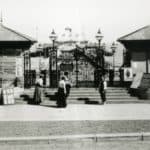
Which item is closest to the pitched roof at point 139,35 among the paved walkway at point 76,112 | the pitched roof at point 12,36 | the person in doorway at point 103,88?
the person in doorway at point 103,88

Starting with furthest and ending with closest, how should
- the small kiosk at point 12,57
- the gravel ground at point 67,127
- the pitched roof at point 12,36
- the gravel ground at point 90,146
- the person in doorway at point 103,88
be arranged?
the pitched roof at point 12,36 < the small kiosk at point 12,57 < the person in doorway at point 103,88 < the gravel ground at point 67,127 < the gravel ground at point 90,146

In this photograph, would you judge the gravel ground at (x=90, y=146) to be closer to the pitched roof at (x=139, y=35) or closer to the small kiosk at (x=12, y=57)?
the small kiosk at (x=12, y=57)

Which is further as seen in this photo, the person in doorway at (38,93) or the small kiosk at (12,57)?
the small kiosk at (12,57)

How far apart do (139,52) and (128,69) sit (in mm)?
1302

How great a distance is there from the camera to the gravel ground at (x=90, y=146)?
10.5 meters

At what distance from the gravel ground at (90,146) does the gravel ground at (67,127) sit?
120 centimetres

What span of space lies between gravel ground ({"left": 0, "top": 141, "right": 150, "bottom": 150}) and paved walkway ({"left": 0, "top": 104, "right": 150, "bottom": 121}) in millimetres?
4692

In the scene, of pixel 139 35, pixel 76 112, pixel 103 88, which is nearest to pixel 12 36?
pixel 103 88

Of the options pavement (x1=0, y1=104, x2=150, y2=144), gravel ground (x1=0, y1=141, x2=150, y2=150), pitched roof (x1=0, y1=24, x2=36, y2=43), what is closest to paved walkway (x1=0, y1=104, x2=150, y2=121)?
pavement (x1=0, y1=104, x2=150, y2=144)

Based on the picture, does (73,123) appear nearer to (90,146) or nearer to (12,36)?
(90,146)

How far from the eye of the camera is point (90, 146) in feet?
35.4

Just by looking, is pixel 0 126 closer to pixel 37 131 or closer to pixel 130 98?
pixel 37 131

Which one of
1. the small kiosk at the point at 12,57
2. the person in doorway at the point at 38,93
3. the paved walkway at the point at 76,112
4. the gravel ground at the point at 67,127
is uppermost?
the small kiosk at the point at 12,57

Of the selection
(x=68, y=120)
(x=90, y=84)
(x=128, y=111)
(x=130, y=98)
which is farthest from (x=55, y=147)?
(x=90, y=84)
